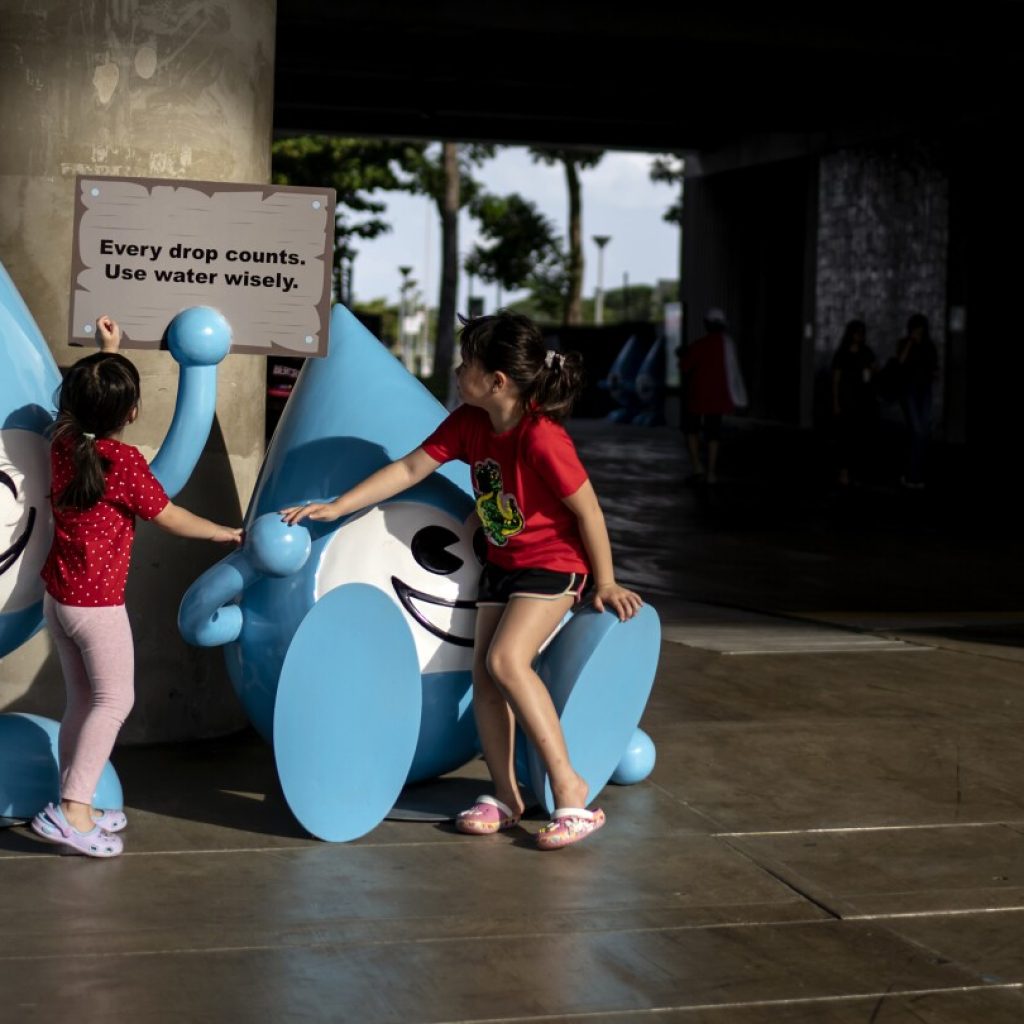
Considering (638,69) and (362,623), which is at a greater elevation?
(638,69)

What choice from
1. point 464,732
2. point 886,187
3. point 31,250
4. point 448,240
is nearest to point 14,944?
point 464,732

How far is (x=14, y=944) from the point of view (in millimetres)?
3721

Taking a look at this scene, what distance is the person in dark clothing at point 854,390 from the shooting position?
16.0 m

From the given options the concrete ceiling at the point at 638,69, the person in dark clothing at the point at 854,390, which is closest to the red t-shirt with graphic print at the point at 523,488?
the person in dark clothing at the point at 854,390

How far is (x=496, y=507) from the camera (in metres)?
4.70

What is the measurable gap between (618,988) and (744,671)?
3.84 m

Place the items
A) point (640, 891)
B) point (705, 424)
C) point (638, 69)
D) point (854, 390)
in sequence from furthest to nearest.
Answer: point (638, 69) → point (705, 424) → point (854, 390) → point (640, 891)

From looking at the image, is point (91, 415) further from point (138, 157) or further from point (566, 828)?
point (566, 828)

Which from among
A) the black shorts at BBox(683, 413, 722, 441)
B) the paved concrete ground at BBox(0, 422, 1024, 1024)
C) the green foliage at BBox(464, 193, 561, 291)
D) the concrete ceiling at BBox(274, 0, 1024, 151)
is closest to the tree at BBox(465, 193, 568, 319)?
the green foliage at BBox(464, 193, 561, 291)

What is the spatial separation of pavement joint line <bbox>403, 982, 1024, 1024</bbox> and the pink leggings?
1475 mm

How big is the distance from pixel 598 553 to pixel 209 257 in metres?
1.40

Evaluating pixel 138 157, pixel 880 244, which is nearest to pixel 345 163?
pixel 880 244

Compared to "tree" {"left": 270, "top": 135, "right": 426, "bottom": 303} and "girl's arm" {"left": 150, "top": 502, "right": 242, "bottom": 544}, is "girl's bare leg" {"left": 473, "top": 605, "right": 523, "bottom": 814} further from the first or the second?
"tree" {"left": 270, "top": 135, "right": 426, "bottom": 303}

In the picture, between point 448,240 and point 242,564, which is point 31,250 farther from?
point 448,240
